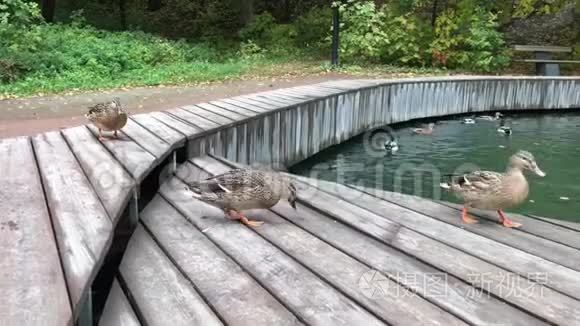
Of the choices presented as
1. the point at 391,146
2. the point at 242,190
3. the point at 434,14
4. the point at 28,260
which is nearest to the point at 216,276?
the point at 242,190

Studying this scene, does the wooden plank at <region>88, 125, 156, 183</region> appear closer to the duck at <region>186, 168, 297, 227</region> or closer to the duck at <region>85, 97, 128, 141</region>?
the duck at <region>85, 97, 128, 141</region>

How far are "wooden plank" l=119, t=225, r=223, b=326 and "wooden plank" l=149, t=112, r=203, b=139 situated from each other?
6.68 feet

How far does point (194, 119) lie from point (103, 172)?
242 centimetres

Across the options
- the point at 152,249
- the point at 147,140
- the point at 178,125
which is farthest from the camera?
the point at 178,125

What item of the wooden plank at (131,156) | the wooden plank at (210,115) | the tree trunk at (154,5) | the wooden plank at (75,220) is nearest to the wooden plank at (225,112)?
the wooden plank at (210,115)

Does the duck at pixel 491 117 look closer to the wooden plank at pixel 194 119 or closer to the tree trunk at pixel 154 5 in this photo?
the wooden plank at pixel 194 119

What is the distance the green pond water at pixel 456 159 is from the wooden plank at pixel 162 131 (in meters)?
3.04

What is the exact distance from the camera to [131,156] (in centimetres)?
408

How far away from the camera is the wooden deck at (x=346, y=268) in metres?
2.37

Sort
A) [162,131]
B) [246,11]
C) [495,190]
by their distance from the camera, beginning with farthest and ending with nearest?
[246,11], [162,131], [495,190]

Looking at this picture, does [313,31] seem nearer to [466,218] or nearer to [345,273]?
[466,218]

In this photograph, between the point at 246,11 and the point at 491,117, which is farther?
the point at 246,11

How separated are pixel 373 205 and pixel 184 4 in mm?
23408

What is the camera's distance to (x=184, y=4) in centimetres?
2542
